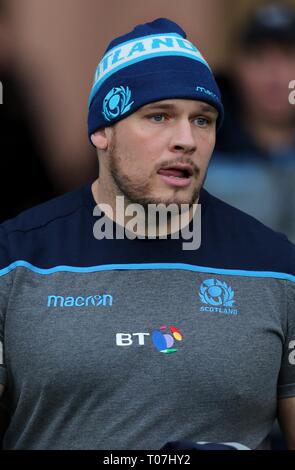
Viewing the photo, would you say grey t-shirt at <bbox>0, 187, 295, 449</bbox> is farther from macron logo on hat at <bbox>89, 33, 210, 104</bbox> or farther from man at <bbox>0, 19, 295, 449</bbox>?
macron logo on hat at <bbox>89, 33, 210, 104</bbox>

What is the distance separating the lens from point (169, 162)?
3770mm

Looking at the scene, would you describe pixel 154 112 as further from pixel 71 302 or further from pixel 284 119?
pixel 284 119

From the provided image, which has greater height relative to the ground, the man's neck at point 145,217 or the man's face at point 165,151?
the man's face at point 165,151

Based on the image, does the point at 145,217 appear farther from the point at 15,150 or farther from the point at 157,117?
the point at 15,150

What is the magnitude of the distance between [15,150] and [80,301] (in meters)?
1.49

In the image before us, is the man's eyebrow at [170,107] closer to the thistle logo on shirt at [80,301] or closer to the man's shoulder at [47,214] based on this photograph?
the man's shoulder at [47,214]

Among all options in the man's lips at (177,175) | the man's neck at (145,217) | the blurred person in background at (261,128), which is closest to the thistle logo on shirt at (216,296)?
the man's neck at (145,217)

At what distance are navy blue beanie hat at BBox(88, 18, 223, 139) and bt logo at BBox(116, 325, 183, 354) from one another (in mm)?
793

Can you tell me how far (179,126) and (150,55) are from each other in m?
0.31

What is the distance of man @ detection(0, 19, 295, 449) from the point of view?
11.9 feet

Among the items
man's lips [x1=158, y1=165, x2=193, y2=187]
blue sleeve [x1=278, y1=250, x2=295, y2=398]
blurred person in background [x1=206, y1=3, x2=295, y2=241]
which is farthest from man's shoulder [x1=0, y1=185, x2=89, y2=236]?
blurred person in background [x1=206, y1=3, x2=295, y2=241]

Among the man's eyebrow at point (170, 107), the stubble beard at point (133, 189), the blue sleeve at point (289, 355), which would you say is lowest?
the blue sleeve at point (289, 355)

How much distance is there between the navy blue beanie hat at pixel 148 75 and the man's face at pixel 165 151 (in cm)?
4

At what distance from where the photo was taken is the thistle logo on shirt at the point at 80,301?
12.2ft
